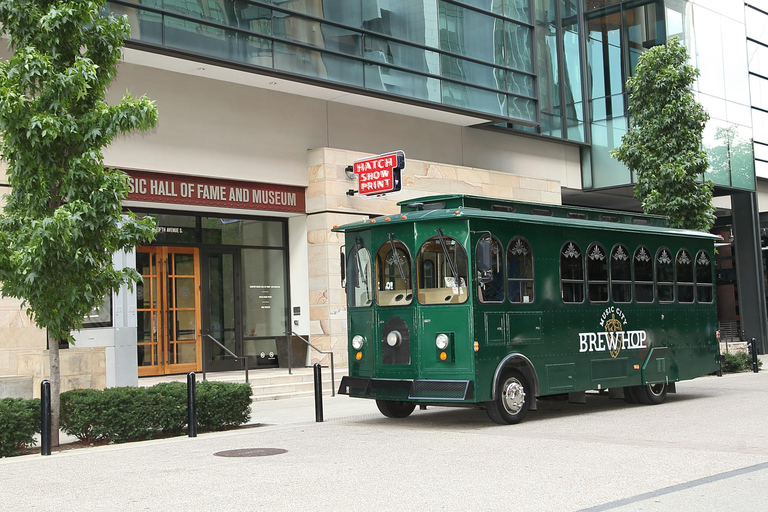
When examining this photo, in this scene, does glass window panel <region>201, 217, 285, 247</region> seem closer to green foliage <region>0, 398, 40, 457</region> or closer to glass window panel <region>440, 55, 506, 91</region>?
glass window panel <region>440, 55, 506, 91</region>

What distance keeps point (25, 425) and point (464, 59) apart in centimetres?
1546

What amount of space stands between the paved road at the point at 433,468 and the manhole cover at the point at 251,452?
0.22 metres

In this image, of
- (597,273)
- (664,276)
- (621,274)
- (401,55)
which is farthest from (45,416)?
(401,55)

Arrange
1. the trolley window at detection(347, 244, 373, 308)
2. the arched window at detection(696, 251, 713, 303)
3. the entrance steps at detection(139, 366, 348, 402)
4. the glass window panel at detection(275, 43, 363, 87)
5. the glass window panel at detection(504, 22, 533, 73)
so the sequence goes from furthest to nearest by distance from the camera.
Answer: the glass window panel at detection(504, 22, 533, 73) < the glass window panel at detection(275, 43, 363, 87) < the entrance steps at detection(139, 366, 348, 402) < the arched window at detection(696, 251, 713, 303) < the trolley window at detection(347, 244, 373, 308)

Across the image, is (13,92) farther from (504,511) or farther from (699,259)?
(699,259)

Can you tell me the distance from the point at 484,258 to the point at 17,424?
627 cm

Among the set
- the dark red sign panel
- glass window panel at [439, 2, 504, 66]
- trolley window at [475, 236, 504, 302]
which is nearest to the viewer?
trolley window at [475, 236, 504, 302]

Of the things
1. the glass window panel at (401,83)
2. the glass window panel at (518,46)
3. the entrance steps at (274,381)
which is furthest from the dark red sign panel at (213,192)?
the glass window panel at (518,46)

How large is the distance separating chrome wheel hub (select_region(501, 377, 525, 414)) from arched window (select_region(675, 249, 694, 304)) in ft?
15.9

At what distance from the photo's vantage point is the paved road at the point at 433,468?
7.39 meters

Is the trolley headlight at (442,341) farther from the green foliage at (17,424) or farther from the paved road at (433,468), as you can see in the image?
the green foliage at (17,424)

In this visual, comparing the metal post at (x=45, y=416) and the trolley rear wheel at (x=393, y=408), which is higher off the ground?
the metal post at (x=45, y=416)

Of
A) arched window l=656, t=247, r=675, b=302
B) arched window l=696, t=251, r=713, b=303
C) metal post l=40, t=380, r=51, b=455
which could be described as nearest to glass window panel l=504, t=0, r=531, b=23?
arched window l=696, t=251, r=713, b=303

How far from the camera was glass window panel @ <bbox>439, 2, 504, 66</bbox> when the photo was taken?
22750 mm
